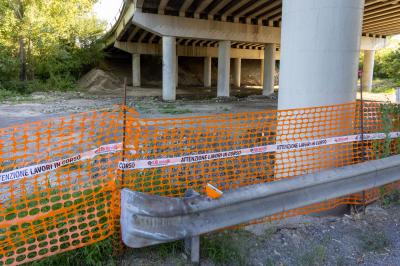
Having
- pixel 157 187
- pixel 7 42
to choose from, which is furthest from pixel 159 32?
pixel 157 187

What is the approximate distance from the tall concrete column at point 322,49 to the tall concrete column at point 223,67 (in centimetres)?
1937

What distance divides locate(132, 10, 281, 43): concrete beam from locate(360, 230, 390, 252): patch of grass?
1921 cm

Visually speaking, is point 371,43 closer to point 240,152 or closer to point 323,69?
point 323,69

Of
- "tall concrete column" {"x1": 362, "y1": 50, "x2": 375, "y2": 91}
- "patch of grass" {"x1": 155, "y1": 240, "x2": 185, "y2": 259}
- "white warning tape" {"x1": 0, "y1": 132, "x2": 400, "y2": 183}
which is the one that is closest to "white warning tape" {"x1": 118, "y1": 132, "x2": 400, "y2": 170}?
"white warning tape" {"x1": 0, "y1": 132, "x2": 400, "y2": 183}

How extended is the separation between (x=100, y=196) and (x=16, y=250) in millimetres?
845

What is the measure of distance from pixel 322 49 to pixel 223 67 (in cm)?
2018

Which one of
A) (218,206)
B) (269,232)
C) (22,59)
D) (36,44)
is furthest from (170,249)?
(22,59)

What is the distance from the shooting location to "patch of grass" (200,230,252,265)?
286 cm

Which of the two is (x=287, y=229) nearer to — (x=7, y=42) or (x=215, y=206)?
(x=215, y=206)

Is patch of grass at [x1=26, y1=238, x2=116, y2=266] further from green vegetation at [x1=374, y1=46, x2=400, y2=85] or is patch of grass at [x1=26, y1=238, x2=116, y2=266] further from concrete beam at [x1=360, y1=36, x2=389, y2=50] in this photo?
green vegetation at [x1=374, y1=46, x2=400, y2=85]

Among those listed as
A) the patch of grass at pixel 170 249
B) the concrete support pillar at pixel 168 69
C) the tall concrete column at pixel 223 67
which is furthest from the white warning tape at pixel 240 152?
the tall concrete column at pixel 223 67

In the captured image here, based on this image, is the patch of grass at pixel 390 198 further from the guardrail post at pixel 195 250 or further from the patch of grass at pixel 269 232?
the guardrail post at pixel 195 250

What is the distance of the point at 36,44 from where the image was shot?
26781 mm

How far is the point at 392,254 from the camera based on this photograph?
3.10m
